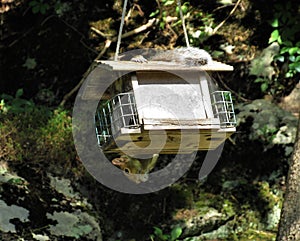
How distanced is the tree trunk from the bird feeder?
90 cm

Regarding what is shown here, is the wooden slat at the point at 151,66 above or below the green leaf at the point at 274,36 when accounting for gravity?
below

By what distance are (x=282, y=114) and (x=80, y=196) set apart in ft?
6.56

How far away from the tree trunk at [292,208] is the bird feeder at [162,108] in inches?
35.3

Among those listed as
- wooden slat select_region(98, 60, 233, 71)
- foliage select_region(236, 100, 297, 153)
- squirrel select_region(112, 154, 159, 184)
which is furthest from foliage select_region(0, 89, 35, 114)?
wooden slat select_region(98, 60, 233, 71)

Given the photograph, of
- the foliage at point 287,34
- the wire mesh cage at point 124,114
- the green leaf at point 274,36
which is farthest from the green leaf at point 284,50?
the wire mesh cage at point 124,114

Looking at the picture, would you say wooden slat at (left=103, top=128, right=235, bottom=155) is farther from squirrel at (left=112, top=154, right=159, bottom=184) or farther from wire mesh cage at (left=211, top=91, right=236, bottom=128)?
squirrel at (left=112, top=154, right=159, bottom=184)

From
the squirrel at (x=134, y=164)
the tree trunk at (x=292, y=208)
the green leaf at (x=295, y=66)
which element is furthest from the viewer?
the green leaf at (x=295, y=66)

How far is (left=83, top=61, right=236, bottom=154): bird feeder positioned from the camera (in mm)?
2777

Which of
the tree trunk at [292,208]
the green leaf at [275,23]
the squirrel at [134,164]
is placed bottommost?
the tree trunk at [292,208]

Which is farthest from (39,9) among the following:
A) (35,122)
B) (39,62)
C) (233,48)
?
(233,48)

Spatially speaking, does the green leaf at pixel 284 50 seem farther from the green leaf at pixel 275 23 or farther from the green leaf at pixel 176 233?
the green leaf at pixel 176 233

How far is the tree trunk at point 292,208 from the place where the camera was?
358 cm

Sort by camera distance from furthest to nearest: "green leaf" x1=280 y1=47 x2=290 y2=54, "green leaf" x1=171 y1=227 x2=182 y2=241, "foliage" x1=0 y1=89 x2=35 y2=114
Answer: "green leaf" x1=280 y1=47 x2=290 y2=54 → "foliage" x1=0 y1=89 x2=35 y2=114 → "green leaf" x1=171 y1=227 x2=182 y2=241

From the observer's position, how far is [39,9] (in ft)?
18.9
